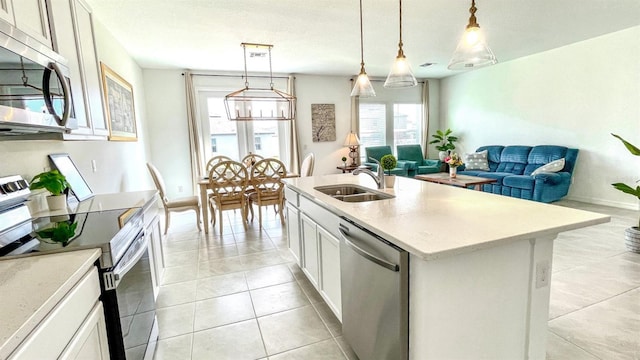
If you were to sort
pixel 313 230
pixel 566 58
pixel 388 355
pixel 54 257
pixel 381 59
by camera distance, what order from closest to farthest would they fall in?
1. pixel 54 257
2. pixel 388 355
3. pixel 313 230
4. pixel 566 58
5. pixel 381 59

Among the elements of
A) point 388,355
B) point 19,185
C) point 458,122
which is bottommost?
point 388,355

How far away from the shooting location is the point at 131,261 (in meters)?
1.40

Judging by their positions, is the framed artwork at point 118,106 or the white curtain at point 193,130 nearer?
the framed artwork at point 118,106

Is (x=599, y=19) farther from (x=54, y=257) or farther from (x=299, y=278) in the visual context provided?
(x=54, y=257)

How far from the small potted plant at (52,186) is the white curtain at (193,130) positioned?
3.91 meters

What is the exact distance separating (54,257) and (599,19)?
568 centimetres

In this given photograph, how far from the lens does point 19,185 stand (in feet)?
5.38

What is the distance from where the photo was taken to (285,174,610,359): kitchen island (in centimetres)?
113

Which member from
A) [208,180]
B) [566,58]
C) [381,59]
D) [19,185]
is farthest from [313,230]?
[566,58]

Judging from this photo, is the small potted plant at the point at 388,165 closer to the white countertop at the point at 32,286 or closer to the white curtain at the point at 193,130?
the white countertop at the point at 32,286

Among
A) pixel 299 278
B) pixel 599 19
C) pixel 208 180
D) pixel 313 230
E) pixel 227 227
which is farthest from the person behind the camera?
pixel 227 227

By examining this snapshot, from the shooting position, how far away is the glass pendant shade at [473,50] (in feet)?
5.96

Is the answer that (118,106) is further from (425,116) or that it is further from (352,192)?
(425,116)

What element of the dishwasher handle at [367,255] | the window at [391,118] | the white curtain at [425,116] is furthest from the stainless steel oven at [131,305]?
the white curtain at [425,116]
